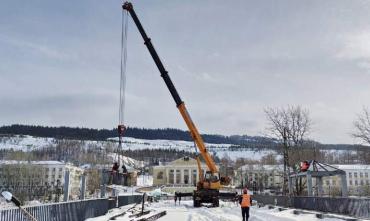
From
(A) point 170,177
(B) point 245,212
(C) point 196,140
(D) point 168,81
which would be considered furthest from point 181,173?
(B) point 245,212

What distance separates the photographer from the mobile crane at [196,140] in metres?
37.6

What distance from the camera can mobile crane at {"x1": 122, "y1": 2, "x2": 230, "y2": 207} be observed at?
37616mm

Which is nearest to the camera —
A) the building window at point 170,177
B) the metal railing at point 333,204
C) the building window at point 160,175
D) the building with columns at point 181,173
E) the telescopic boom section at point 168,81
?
the metal railing at point 333,204

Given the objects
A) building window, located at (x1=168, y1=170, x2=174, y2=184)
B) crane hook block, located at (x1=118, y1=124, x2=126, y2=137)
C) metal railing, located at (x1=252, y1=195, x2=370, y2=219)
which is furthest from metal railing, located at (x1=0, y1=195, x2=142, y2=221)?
building window, located at (x1=168, y1=170, x2=174, y2=184)

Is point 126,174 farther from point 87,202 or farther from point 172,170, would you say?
point 172,170

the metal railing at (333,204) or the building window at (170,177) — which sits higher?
the metal railing at (333,204)

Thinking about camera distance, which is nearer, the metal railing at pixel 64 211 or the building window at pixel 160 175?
the metal railing at pixel 64 211

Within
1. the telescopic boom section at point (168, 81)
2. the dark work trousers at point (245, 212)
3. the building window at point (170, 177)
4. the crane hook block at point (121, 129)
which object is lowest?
the building window at point (170, 177)

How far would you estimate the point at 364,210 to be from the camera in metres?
20.9

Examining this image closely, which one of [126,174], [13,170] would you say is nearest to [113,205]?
[126,174]

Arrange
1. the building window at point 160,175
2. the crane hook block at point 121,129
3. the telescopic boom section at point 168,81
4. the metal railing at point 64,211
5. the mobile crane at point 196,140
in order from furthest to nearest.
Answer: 1. the building window at point 160,175
2. the mobile crane at point 196,140
3. the telescopic boom section at point 168,81
4. the crane hook block at point 121,129
5. the metal railing at point 64,211

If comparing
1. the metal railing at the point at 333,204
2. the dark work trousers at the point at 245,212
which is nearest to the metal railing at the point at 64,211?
the dark work trousers at the point at 245,212

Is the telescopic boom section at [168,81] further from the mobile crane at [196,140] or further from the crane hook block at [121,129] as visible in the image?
the crane hook block at [121,129]

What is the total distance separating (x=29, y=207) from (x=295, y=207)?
2250 cm
